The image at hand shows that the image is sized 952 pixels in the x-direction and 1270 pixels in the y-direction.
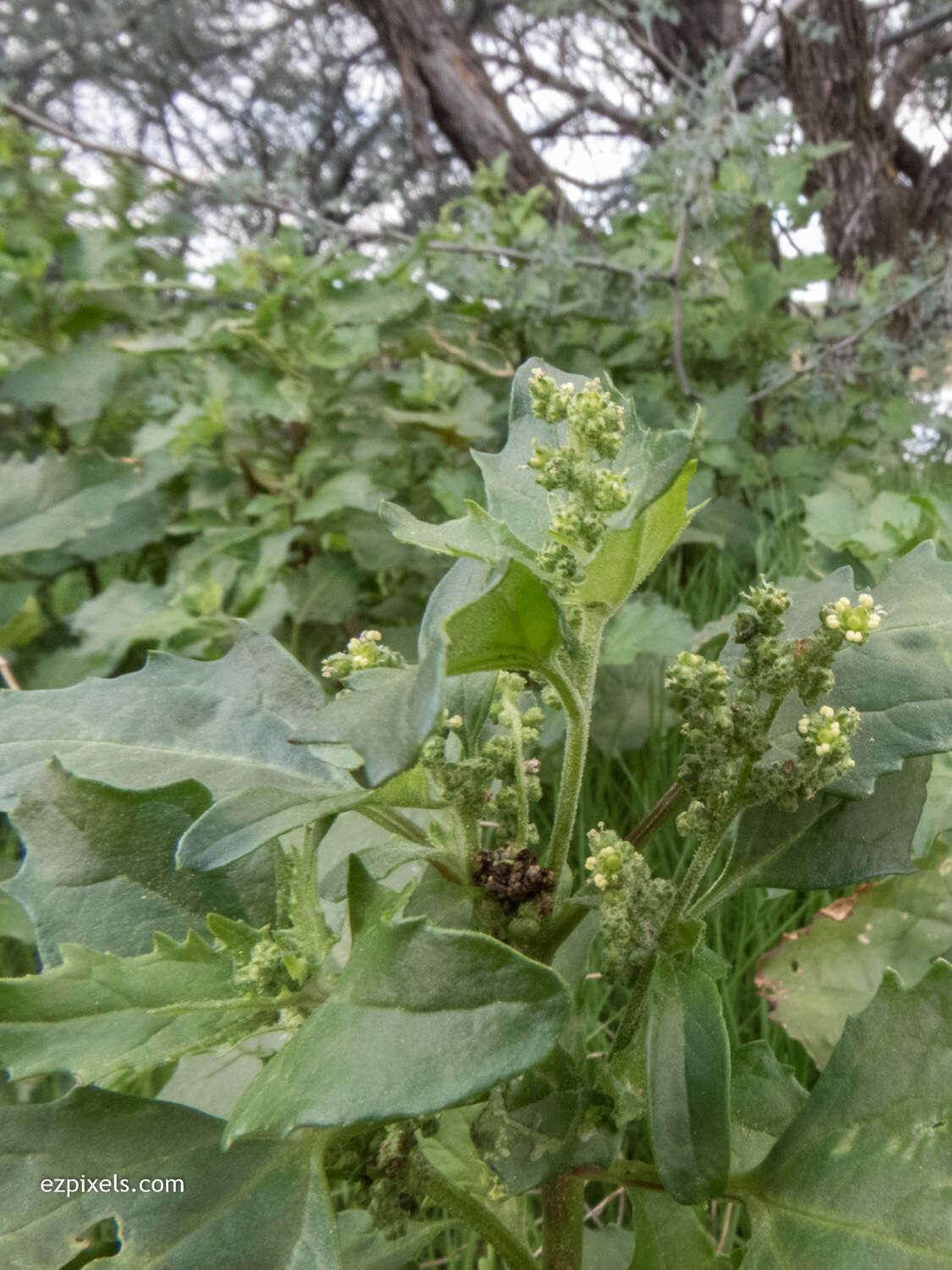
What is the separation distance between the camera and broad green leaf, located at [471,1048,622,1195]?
1.60ft

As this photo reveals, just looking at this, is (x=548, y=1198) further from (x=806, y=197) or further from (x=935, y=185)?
(x=935, y=185)

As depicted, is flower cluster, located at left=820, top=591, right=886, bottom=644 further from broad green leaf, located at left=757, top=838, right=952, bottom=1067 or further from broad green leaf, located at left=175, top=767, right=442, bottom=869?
broad green leaf, located at left=757, top=838, right=952, bottom=1067

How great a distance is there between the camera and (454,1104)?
38 cm

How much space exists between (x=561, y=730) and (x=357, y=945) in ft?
2.54

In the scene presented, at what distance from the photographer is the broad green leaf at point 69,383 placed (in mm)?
1755

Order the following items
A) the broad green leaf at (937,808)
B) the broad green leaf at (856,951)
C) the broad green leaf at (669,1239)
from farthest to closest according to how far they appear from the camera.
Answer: the broad green leaf at (856,951) → the broad green leaf at (937,808) → the broad green leaf at (669,1239)

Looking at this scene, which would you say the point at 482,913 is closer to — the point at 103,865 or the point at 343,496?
the point at 103,865

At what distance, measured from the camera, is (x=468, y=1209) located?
0.54 meters

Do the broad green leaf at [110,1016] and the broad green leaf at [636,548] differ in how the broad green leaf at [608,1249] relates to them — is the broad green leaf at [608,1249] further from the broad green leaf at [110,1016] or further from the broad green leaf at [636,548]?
the broad green leaf at [636,548]

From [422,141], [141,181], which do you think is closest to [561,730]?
[141,181]

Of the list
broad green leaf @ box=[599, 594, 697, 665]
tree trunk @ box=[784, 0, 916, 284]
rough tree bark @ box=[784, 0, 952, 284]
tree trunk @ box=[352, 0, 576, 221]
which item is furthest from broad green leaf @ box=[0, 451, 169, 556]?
tree trunk @ box=[352, 0, 576, 221]

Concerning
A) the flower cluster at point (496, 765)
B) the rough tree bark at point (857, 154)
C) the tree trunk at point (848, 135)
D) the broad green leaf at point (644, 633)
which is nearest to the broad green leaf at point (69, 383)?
the broad green leaf at point (644, 633)

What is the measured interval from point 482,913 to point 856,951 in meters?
0.50

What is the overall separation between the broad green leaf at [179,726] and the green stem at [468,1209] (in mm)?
207
